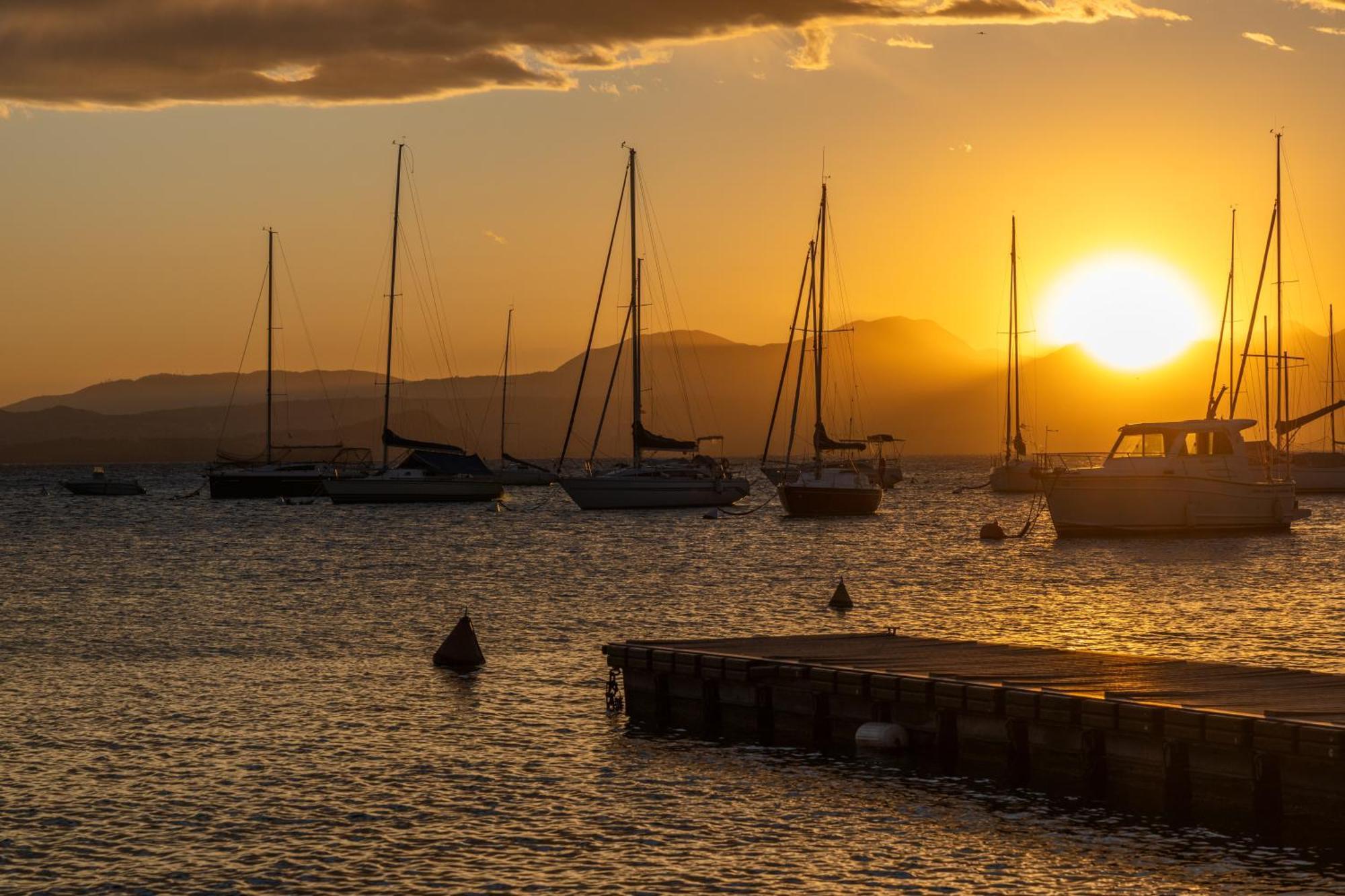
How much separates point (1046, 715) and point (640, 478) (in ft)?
228

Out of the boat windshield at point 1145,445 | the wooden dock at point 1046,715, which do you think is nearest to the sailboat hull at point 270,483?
the boat windshield at point 1145,445

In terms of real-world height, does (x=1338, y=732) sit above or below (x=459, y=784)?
above

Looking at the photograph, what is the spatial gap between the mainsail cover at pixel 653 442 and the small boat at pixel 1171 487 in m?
26.5

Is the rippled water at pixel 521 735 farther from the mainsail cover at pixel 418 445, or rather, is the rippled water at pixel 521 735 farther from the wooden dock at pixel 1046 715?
the mainsail cover at pixel 418 445

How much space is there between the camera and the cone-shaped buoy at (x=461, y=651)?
30.1 m

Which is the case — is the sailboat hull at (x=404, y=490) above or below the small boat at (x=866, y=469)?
below

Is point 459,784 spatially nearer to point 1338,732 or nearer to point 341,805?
point 341,805

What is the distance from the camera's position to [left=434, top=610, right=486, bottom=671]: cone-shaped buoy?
30.1 meters

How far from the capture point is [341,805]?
19219 mm

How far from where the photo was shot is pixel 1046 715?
63.4ft

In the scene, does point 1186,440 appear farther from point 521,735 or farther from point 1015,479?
point 1015,479

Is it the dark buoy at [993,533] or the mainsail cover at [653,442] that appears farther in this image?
the mainsail cover at [653,442]

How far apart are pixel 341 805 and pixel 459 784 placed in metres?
1.64

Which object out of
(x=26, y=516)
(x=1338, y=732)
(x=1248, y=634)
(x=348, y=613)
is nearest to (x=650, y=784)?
(x=1338, y=732)
